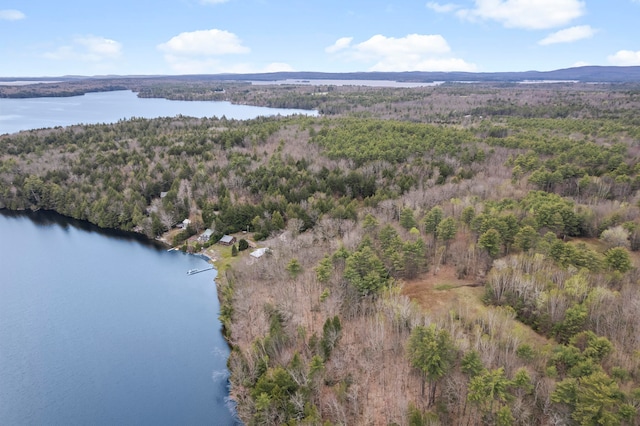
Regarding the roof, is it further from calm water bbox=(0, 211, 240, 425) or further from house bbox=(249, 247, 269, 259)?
house bbox=(249, 247, 269, 259)

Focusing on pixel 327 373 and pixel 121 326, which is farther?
pixel 121 326

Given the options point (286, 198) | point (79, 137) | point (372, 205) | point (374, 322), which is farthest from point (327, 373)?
point (79, 137)

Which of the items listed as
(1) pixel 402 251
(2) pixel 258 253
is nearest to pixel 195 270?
(2) pixel 258 253

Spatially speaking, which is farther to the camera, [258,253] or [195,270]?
[195,270]

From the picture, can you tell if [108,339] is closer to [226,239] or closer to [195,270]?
[195,270]

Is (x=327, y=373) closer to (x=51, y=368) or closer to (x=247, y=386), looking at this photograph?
(x=247, y=386)
